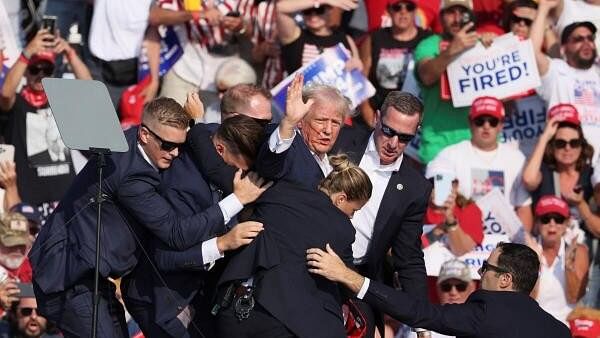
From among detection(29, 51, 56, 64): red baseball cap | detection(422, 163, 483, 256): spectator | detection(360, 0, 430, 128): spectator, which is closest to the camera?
detection(422, 163, 483, 256): spectator

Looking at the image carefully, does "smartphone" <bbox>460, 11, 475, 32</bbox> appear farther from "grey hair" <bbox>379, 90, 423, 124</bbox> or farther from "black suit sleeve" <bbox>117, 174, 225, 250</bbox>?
"black suit sleeve" <bbox>117, 174, 225, 250</bbox>

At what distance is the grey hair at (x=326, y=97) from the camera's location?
868cm

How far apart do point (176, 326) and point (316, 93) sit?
1.46 metres

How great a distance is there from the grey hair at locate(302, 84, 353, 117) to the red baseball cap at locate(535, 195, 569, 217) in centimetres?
332

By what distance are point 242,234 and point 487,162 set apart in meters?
4.62

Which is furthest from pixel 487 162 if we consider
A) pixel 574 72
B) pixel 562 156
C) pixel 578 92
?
pixel 574 72

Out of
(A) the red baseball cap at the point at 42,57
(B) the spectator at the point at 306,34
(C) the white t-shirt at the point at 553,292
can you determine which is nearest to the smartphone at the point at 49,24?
(A) the red baseball cap at the point at 42,57

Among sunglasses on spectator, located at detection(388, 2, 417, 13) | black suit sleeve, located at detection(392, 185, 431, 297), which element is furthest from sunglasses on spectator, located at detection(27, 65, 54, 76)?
black suit sleeve, located at detection(392, 185, 431, 297)

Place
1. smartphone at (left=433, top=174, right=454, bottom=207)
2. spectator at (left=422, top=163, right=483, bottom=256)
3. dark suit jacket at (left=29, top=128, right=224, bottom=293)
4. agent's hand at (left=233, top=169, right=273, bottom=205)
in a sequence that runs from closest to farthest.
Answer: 1. agent's hand at (left=233, top=169, right=273, bottom=205)
2. dark suit jacket at (left=29, top=128, right=224, bottom=293)
3. spectator at (left=422, top=163, right=483, bottom=256)
4. smartphone at (left=433, top=174, right=454, bottom=207)

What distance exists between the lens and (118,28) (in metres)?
12.5

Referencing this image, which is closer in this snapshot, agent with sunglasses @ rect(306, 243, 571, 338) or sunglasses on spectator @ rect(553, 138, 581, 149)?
agent with sunglasses @ rect(306, 243, 571, 338)

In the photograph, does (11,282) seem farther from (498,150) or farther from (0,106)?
(498,150)

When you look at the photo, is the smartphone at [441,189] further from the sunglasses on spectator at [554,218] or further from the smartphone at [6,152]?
the smartphone at [6,152]

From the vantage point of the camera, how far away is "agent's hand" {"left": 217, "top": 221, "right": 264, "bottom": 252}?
7.79m
